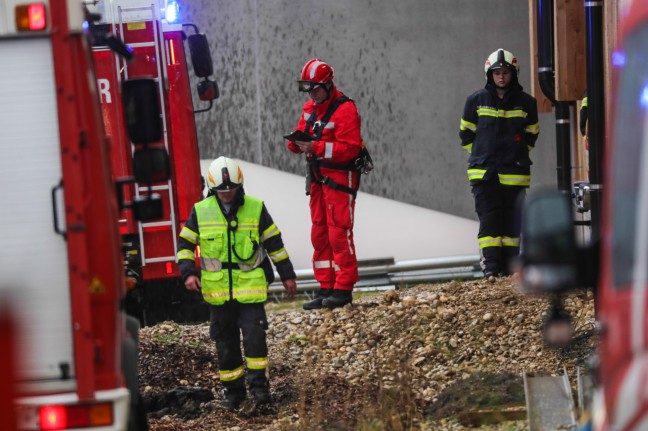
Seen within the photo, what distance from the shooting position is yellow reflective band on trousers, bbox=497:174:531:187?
12188 millimetres

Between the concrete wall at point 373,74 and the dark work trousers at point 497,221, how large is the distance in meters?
4.14

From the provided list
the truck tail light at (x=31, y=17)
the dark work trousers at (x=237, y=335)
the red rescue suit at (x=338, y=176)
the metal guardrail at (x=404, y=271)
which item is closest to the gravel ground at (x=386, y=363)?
the dark work trousers at (x=237, y=335)

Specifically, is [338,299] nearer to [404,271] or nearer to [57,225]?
[404,271]

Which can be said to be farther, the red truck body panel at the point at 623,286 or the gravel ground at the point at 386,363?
the gravel ground at the point at 386,363

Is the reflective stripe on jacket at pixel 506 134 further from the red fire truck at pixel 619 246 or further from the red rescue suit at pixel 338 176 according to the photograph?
the red fire truck at pixel 619 246

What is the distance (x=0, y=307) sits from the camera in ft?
9.87

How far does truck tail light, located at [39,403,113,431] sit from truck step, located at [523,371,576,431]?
2562 mm

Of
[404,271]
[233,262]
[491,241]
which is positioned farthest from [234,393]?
[404,271]

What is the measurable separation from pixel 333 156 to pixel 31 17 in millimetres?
5933

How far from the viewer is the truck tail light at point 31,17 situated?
5684mm

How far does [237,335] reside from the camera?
31.6ft

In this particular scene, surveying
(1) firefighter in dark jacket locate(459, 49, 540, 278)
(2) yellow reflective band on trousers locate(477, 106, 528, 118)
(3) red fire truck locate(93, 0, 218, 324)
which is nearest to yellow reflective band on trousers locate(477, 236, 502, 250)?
(1) firefighter in dark jacket locate(459, 49, 540, 278)

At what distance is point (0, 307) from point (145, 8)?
9093 mm

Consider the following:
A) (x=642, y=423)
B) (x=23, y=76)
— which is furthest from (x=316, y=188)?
(x=642, y=423)
